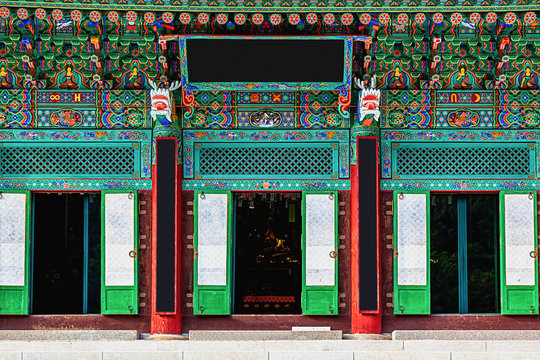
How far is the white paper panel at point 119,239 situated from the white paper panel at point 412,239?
3.88 m

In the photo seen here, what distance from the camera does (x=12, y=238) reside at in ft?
33.2

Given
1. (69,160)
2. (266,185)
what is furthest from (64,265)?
(266,185)

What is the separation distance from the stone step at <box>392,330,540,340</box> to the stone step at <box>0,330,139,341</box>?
3831mm

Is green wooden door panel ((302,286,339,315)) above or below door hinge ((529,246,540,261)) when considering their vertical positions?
below

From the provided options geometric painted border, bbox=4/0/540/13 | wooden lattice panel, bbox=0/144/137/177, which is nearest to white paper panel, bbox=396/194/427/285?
geometric painted border, bbox=4/0/540/13

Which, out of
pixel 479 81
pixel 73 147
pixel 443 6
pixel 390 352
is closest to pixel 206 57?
pixel 73 147

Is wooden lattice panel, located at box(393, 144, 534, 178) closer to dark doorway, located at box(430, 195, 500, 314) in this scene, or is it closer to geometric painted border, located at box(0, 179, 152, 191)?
dark doorway, located at box(430, 195, 500, 314)

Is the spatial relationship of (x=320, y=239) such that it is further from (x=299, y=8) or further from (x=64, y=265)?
(x=64, y=265)

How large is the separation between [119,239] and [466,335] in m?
5.14

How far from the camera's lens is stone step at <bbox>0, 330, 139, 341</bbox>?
9.95 meters

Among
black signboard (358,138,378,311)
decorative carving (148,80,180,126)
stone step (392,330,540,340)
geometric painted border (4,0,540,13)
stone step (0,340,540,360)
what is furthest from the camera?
black signboard (358,138,378,311)

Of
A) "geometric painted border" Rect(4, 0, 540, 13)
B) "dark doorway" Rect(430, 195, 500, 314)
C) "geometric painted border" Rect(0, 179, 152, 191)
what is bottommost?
"dark doorway" Rect(430, 195, 500, 314)

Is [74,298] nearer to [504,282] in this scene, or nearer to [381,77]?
[381,77]

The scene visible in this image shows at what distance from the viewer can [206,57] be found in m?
9.91
